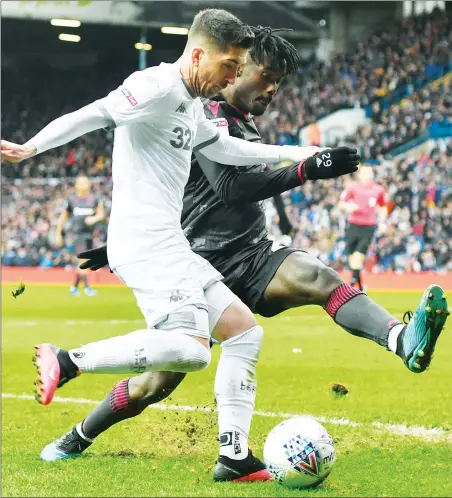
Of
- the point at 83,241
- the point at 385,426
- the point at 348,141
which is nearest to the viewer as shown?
the point at 385,426

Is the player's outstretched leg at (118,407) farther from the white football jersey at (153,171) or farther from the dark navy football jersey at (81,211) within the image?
the dark navy football jersey at (81,211)

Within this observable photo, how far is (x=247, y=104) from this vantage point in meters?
5.11

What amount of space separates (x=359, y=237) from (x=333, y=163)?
37.4 ft

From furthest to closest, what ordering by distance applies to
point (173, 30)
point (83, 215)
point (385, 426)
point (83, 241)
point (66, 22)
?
point (173, 30)
point (66, 22)
point (83, 241)
point (83, 215)
point (385, 426)

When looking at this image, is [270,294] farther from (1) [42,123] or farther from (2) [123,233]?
(1) [42,123]

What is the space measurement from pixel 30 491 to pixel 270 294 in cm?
162

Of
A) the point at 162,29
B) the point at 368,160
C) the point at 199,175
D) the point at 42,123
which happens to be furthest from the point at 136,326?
the point at 42,123

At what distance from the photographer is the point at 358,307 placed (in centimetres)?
458

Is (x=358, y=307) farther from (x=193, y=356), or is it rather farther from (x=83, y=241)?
(x=83, y=241)

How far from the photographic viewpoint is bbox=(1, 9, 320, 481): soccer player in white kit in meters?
3.94

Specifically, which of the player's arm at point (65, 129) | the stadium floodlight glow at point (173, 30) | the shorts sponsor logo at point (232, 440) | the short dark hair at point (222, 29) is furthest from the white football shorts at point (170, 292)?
the stadium floodlight glow at point (173, 30)

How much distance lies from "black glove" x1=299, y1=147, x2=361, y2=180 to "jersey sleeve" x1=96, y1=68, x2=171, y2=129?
95 cm

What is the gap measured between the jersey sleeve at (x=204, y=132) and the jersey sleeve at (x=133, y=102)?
51 centimetres

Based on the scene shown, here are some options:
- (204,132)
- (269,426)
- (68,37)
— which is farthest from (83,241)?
(68,37)
